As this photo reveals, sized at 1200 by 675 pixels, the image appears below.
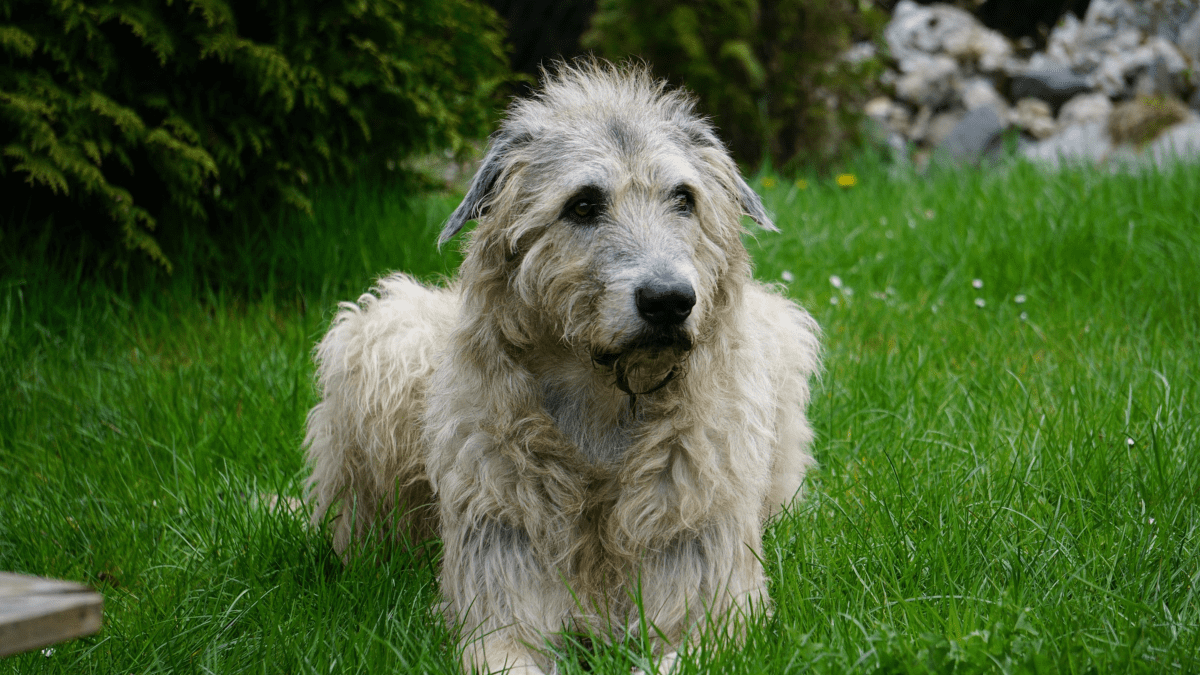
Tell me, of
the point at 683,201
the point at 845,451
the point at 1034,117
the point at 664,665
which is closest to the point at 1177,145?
the point at 1034,117

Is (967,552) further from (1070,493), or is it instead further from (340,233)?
(340,233)

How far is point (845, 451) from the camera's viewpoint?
3707 mm

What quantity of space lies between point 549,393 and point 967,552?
1.29m

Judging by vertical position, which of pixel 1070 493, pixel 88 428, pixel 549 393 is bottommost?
pixel 88 428

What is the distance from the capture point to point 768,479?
9.70ft

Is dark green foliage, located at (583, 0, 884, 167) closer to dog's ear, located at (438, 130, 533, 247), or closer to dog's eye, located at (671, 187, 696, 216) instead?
dog's ear, located at (438, 130, 533, 247)

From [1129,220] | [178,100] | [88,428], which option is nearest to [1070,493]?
[1129,220]

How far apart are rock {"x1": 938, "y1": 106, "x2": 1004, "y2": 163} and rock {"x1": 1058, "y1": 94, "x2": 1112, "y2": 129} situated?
889 mm

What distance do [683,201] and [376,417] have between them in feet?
4.15

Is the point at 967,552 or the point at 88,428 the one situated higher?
the point at 967,552

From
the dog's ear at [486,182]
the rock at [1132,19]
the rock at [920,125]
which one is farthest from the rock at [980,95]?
the dog's ear at [486,182]

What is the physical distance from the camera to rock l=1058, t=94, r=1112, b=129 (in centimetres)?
967

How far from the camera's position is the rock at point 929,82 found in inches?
419

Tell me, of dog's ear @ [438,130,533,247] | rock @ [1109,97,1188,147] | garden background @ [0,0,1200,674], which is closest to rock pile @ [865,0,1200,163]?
rock @ [1109,97,1188,147]
